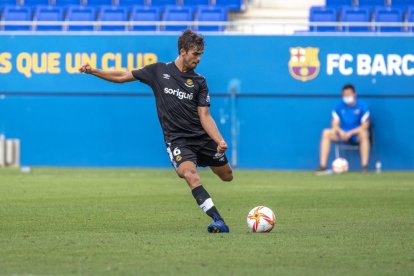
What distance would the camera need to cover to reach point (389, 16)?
26.0m

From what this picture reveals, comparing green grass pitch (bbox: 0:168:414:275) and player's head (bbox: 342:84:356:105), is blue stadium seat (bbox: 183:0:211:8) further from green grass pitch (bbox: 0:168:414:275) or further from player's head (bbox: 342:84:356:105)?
green grass pitch (bbox: 0:168:414:275)

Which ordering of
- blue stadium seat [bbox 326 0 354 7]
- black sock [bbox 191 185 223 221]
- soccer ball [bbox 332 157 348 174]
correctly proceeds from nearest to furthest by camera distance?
black sock [bbox 191 185 223 221], soccer ball [bbox 332 157 348 174], blue stadium seat [bbox 326 0 354 7]

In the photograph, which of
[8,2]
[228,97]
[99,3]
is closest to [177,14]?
[99,3]

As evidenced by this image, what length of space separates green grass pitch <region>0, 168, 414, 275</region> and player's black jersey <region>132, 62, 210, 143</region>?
40.9 inches

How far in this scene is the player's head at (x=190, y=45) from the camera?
1146 cm

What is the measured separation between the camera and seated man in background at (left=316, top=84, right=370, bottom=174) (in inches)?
936

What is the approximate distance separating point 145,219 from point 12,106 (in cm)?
1272

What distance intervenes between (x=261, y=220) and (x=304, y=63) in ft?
46.0

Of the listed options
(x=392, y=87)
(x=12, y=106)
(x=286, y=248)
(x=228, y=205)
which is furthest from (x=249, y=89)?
(x=286, y=248)

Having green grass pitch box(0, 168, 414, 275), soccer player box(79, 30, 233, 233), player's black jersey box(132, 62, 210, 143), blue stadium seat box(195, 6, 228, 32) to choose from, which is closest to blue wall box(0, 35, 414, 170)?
blue stadium seat box(195, 6, 228, 32)

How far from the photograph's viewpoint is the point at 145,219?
13.0 metres

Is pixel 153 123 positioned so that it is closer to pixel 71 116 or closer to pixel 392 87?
pixel 71 116

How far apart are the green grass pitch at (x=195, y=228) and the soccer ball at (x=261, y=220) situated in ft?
0.48

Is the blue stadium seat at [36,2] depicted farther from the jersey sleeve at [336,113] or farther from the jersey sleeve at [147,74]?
the jersey sleeve at [147,74]
